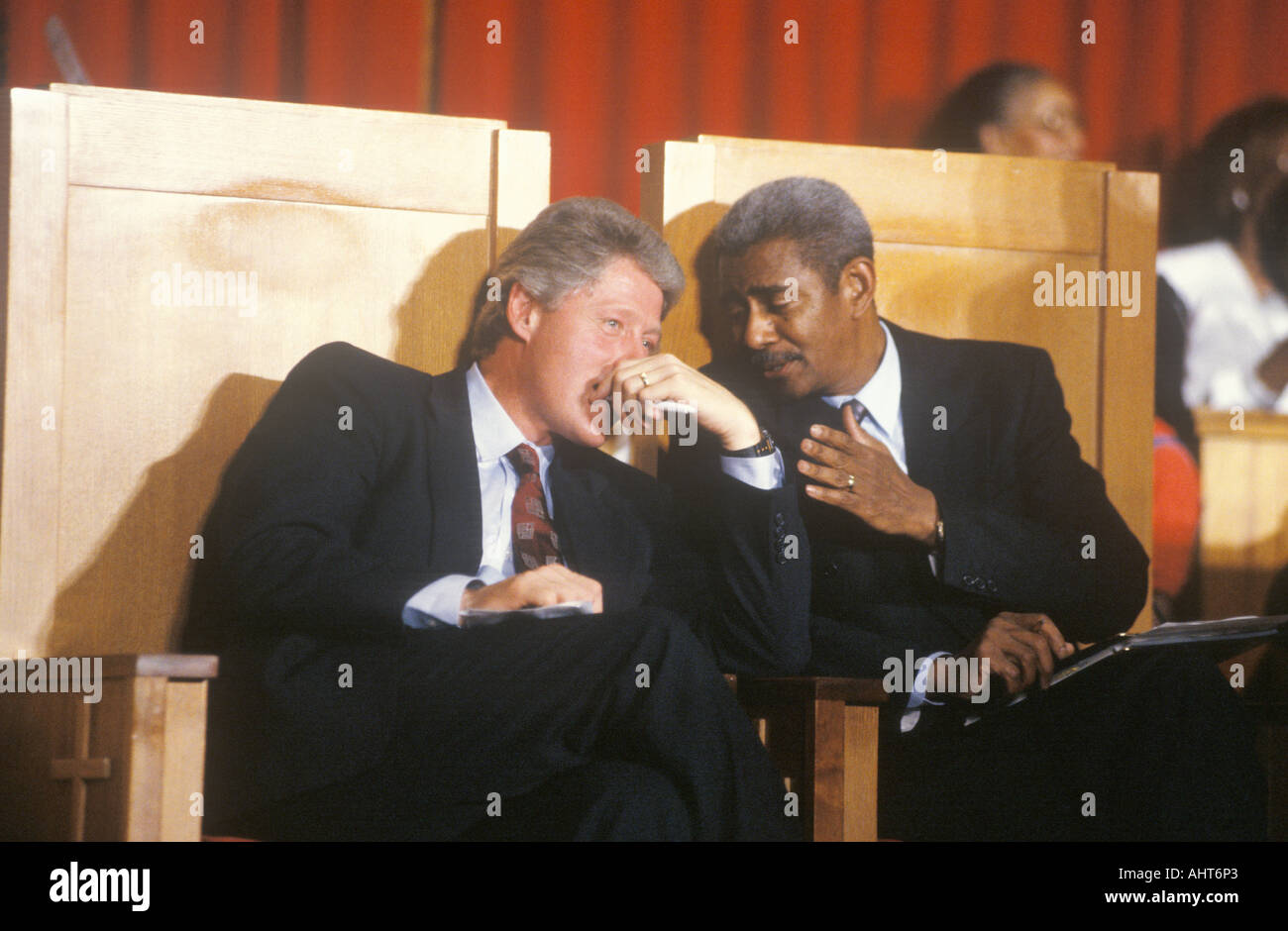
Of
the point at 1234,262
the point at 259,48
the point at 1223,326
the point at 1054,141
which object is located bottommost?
the point at 1223,326

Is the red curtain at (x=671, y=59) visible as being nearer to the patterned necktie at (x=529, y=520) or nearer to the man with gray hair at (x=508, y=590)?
the man with gray hair at (x=508, y=590)

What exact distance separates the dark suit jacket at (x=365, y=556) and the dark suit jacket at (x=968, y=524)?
0.12m

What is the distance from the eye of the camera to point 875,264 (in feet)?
7.29

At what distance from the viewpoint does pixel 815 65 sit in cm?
330

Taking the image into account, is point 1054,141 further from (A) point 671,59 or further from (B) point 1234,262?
(A) point 671,59

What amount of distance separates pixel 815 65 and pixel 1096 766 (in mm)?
1992

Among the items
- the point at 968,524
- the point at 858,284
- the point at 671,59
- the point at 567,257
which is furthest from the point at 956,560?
the point at 671,59

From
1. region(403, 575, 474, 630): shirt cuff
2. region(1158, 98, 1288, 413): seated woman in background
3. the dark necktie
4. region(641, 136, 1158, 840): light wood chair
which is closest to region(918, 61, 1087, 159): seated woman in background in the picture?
region(1158, 98, 1288, 413): seated woman in background

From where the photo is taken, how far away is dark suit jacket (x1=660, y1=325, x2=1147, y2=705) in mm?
1984

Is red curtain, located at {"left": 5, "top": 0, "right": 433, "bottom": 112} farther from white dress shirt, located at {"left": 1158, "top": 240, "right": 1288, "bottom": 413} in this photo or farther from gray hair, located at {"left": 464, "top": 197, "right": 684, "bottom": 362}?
white dress shirt, located at {"left": 1158, "top": 240, "right": 1288, "bottom": 413}

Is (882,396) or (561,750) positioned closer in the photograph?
(561,750)

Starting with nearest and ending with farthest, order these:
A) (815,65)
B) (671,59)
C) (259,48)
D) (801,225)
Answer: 1. (801,225)
2. (259,48)
3. (671,59)
4. (815,65)
